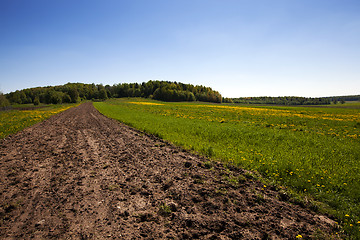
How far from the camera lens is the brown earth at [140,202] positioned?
3604 mm

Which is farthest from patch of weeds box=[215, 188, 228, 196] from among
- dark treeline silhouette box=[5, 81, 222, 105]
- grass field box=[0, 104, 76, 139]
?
dark treeline silhouette box=[5, 81, 222, 105]

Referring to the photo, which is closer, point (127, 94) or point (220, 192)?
point (220, 192)

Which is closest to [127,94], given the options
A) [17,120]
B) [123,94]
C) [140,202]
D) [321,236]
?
[123,94]

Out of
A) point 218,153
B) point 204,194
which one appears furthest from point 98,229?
point 218,153

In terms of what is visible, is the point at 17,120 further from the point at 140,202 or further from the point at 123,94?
the point at 123,94

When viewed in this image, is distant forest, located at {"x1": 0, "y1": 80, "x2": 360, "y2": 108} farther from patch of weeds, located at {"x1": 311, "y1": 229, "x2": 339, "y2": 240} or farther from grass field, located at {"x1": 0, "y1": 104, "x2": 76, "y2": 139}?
patch of weeds, located at {"x1": 311, "y1": 229, "x2": 339, "y2": 240}

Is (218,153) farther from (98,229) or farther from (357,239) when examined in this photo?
(98,229)

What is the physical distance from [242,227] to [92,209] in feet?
12.2

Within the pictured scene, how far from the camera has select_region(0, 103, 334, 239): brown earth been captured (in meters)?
3.60

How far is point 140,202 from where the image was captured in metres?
4.64

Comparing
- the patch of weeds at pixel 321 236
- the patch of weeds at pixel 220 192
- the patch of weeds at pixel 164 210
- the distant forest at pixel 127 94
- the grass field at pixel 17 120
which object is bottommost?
the patch of weeds at pixel 321 236

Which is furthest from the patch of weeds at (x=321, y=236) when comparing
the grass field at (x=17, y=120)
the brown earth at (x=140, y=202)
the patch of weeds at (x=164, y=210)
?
the grass field at (x=17, y=120)

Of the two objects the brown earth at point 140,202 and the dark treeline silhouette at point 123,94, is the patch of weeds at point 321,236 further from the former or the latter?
the dark treeline silhouette at point 123,94

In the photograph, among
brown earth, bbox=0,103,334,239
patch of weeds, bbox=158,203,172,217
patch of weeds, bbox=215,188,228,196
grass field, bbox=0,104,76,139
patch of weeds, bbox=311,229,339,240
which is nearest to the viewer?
patch of weeds, bbox=311,229,339,240
